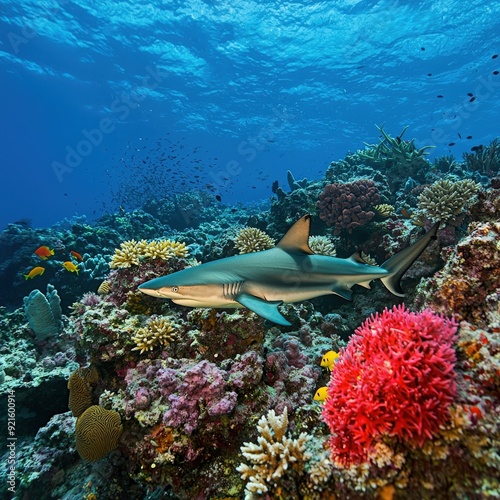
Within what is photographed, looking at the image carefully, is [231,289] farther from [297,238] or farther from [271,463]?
[271,463]

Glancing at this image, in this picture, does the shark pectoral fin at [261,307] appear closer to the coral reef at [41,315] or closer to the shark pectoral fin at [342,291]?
the shark pectoral fin at [342,291]

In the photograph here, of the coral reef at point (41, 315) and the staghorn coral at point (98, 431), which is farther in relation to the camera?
the coral reef at point (41, 315)

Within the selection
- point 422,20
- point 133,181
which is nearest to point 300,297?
point 133,181

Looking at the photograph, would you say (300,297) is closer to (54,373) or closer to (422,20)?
(54,373)

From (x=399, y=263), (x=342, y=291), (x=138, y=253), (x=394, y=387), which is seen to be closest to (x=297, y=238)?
(x=342, y=291)

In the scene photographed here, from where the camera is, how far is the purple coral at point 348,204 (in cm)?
894

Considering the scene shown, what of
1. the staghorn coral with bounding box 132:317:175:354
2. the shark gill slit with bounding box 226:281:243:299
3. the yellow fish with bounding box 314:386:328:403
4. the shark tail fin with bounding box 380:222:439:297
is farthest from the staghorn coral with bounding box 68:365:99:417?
the shark tail fin with bounding box 380:222:439:297

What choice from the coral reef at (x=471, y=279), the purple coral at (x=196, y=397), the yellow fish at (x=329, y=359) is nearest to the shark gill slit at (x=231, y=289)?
the purple coral at (x=196, y=397)

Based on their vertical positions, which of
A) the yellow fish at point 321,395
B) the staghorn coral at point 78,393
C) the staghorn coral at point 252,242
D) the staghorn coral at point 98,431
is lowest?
the yellow fish at point 321,395

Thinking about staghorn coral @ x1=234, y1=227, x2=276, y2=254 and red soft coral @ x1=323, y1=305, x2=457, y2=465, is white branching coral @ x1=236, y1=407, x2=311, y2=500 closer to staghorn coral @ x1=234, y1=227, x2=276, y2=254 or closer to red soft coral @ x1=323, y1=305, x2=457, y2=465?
red soft coral @ x1=323, y1=305, x2=457, y2=465

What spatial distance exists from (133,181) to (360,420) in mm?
27979

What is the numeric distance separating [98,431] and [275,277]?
2978 millimetres

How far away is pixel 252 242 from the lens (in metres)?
8.19

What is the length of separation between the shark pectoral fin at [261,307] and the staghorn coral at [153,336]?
5.52ft
